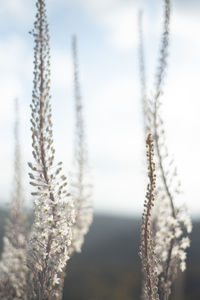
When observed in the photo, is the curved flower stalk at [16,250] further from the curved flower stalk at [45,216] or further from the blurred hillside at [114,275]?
the blurred hillside at [114,275]

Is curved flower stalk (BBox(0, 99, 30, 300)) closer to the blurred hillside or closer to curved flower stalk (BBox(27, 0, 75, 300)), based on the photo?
curved flower stalk (BBox(27, 0, 75, 300))

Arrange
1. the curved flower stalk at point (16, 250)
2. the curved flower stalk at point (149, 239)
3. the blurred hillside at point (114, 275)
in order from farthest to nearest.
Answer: the blurred hillside at point (114, 275) → the curved flower stalk at point (16, 250) → the curved flower stalk at point (149, 239)

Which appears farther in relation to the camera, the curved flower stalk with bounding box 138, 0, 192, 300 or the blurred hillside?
the blurred hillside

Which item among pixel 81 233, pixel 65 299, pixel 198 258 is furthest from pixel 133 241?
pixel 81 233

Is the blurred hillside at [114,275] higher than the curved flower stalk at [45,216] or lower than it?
lower

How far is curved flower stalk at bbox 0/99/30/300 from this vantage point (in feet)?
29.3

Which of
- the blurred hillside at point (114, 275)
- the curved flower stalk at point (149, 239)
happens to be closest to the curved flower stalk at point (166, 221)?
the curved flower stalk at point (149, 239)

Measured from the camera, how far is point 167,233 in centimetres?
893

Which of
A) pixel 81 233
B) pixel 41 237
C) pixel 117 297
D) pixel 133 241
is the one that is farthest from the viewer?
pixel 133 241

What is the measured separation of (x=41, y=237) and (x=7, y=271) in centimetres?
351

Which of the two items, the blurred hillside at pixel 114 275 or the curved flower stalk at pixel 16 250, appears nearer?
the curved flower stalk at pixel 16 250

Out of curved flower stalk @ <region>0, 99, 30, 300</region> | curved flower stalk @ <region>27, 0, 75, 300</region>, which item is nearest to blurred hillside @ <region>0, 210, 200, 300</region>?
curved flower stalk @ <region>0, 99, 30, 300</region>

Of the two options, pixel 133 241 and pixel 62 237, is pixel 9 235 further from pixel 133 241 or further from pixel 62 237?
pixel 133 241

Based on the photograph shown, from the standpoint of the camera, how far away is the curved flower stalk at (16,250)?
29.3ft
